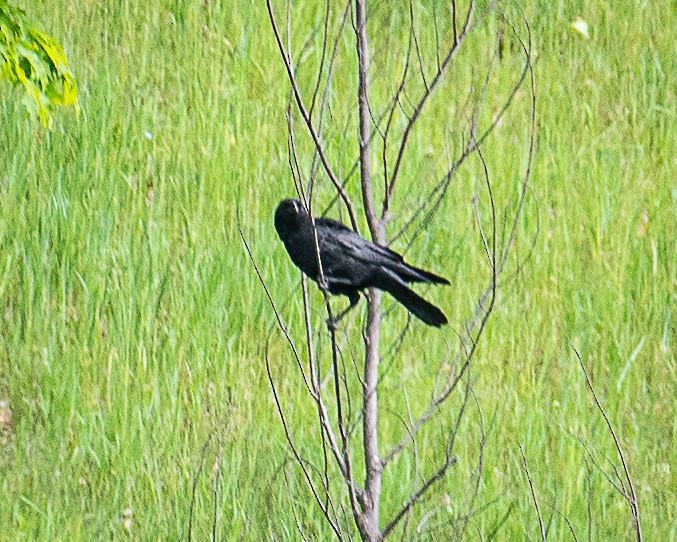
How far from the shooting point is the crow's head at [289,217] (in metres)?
3.36

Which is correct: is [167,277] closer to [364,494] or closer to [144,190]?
[144,190]

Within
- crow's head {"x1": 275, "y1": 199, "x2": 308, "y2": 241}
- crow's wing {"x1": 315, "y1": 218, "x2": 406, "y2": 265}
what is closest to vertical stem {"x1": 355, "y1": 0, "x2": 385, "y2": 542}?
crow's wing {"x1": 315, "y1": 218, "x2": 406, "y2": 265}

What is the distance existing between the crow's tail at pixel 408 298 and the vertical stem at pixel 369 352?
0.16 metres

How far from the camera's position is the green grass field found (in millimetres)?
4012

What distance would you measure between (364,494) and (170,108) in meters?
3.25

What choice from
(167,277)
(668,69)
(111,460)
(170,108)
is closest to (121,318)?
(167,277)

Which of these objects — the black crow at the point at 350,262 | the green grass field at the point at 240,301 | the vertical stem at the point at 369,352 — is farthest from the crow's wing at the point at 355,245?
the green grass field at the point at 240,301

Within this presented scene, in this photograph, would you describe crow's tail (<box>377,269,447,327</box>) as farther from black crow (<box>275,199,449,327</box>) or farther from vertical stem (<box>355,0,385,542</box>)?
vertical stem (<box>355,0,385,542</box>)

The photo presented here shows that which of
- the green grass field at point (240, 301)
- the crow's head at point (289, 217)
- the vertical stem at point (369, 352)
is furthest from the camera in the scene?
the green grass field at point (240, 301)

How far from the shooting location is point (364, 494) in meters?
2.69

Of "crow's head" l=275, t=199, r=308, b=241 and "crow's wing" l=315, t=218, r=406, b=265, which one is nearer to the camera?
"crow's wing" l=315, t=218, r=406, b=265

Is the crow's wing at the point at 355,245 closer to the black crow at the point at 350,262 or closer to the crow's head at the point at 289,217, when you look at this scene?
the black crow at the point at 350,262

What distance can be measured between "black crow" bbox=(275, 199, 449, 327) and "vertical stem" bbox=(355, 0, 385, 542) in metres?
0.13

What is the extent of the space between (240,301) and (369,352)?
2.12 meters
